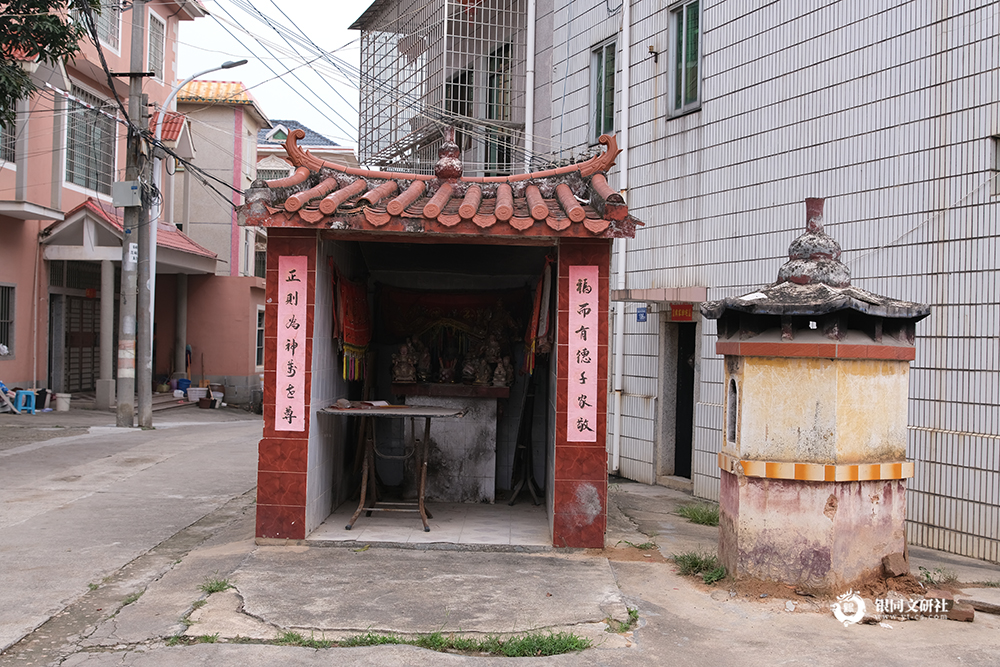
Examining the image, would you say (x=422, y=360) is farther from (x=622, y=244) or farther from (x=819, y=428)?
(x=819, y=428)

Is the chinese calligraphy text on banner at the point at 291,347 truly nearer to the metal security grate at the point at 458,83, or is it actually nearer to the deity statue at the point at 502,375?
the deity statue at the point at 502,375

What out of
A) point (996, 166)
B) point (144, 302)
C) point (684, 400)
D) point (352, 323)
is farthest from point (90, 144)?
point (996, 166)

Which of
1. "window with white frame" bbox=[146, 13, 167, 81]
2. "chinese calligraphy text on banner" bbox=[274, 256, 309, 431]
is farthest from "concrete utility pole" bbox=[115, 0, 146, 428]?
"chinese calligraphy text on banner" bbox=[274, 256, 309, 431]

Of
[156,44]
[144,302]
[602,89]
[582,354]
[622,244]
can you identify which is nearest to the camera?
[582,354]

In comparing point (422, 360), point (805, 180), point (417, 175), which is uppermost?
point (805, 180)

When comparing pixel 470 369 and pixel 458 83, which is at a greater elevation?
pixel 458 83

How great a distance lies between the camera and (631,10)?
1270 cm

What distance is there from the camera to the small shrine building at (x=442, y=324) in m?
7.30

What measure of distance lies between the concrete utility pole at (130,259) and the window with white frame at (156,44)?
7.07 metres

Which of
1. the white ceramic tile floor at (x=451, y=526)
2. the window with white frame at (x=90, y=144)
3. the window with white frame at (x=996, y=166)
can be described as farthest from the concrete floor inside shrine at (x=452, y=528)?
the window with white frame at (x=90, y=144)

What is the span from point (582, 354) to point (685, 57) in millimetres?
5810

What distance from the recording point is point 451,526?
27.6 feet

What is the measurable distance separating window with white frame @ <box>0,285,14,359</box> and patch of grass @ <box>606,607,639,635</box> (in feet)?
51.1

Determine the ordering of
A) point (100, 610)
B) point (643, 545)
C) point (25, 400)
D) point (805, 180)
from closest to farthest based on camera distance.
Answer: point (100, 610) → point (643, 545) → point (805, 180) → point (25, 400)
